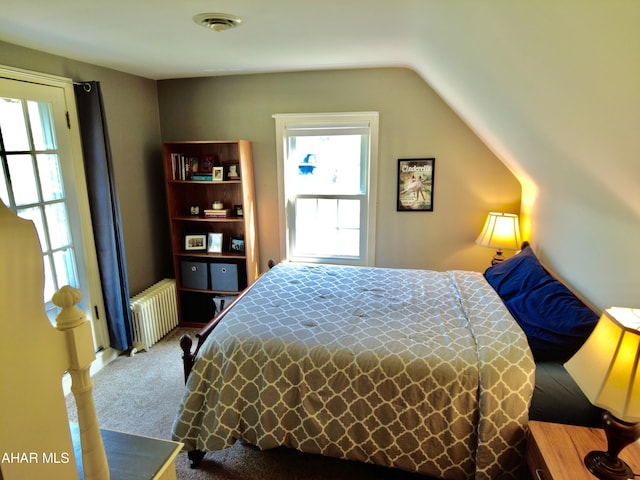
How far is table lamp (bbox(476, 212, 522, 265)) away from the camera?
118 inches

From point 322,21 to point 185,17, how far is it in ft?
2.17

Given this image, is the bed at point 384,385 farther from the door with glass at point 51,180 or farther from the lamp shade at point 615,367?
the door with glass at point 51,180

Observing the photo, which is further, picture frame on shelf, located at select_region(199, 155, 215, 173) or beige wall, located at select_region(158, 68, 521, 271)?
picture frame on shelf, located at select_region(199, 155, 215, 173)

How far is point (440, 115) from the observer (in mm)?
3197

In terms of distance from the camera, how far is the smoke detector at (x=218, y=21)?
174 centimetres

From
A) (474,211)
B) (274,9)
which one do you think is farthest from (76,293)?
(474,211)

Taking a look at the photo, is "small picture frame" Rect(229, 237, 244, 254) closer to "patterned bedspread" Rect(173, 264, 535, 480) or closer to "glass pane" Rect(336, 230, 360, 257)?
"glass pane" Rect(336, 230, 360, 257)

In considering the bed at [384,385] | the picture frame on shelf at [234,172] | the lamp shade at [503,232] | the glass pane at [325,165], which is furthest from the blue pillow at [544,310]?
the picture frame on shelf at [234,172]

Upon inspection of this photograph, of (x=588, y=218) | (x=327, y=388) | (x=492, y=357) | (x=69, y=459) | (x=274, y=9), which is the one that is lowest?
(x=327, y=388)

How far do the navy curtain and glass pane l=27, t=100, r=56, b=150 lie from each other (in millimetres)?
199

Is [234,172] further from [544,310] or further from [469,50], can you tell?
[544,310]

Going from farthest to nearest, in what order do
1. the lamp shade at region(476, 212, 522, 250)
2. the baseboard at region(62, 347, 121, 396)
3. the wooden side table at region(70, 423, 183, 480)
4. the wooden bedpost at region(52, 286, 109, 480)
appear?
the lamp shade at region(476, 212, 522, 250) → the baseboard at region(62, 347, 121, 396) → the wooden side table at region(70, 423, 183, 480) → the wooden bedpost at region(52, 286, 109, 480)

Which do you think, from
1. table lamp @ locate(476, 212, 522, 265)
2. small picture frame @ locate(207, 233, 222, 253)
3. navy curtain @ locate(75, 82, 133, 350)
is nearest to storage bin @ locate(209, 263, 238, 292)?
A: small picture frame @ locate(207, 233, 222, 253)

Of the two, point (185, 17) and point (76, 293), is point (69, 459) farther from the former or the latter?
point (185, 17)
